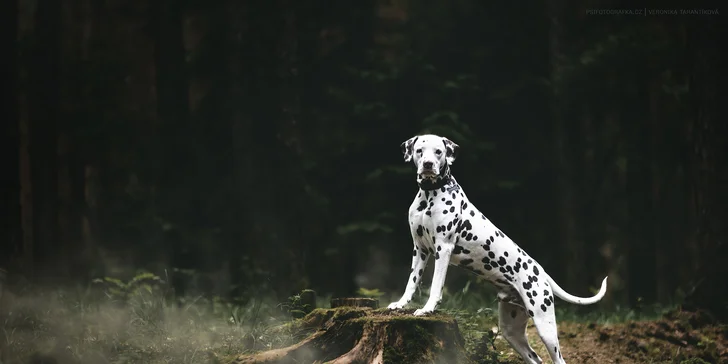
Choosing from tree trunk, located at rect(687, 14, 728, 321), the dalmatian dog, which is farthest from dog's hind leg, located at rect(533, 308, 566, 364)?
tree trunk, located at rect(687, 14, 728, 321)

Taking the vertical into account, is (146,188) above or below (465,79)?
below

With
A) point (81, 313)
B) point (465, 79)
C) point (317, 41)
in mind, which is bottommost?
point (81, 313)

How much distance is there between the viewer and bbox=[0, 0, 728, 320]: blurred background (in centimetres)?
1307

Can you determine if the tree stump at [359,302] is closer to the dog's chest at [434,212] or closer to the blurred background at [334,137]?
the dog's chest at [434,212]

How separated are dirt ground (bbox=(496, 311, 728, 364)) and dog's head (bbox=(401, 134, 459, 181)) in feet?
9.81

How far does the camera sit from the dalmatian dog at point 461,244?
6.57 metres

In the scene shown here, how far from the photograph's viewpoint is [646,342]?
9.33 m

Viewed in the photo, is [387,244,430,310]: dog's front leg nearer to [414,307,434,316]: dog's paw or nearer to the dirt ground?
[414,307,434,316]: dog's paw

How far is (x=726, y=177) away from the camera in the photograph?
10523 millimetres

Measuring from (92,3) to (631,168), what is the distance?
36.0 feet

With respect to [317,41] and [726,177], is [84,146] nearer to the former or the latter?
[317,41]

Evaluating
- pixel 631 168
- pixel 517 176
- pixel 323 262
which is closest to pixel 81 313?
pixel 323 262

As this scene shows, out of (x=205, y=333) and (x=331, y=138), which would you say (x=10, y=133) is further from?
(x=205, y=333)

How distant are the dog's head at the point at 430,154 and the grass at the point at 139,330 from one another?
6.40 feet
